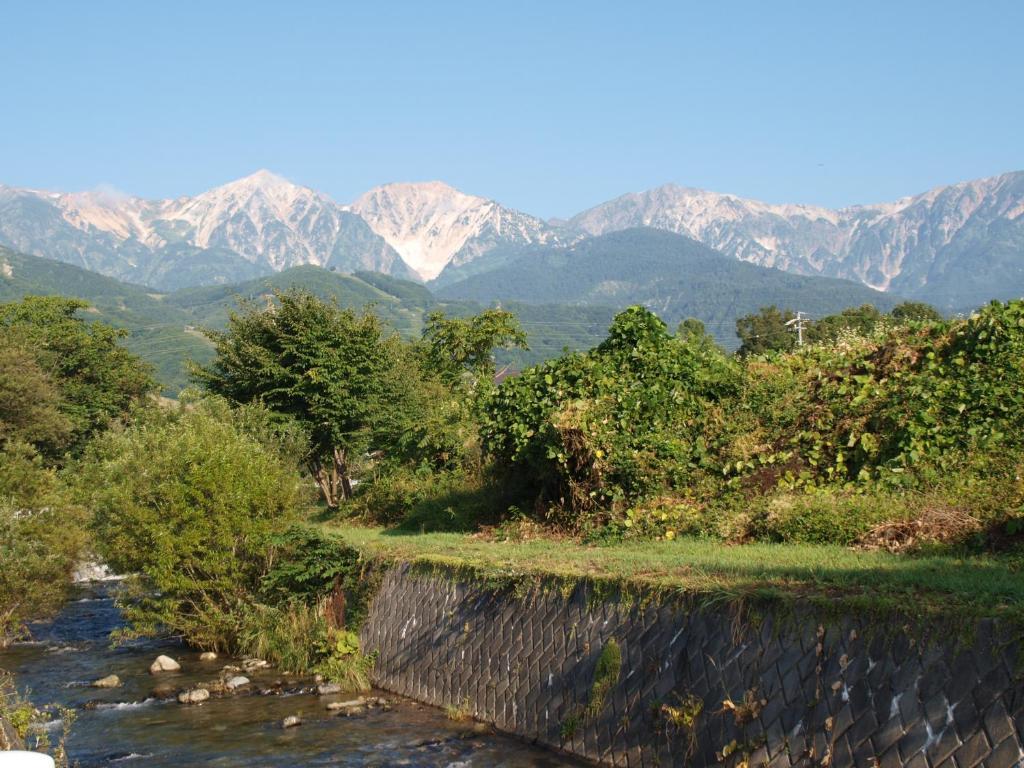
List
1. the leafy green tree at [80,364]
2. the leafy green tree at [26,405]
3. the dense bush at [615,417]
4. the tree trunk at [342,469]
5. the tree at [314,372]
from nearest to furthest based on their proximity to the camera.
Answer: the dense bush at [615,417] → the tree at [314,372] → the tree trunk at [342,469] → the leafy green tree at [26,405] → the leafy green tree at [80,364]

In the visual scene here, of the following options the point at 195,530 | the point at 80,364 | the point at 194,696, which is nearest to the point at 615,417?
the point at 195,530

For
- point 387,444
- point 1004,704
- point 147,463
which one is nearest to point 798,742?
point 1004,704

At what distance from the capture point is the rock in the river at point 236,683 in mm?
16703

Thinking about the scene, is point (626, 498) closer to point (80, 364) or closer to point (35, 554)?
point (35, 554)

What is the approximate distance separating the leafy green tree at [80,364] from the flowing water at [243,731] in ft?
118

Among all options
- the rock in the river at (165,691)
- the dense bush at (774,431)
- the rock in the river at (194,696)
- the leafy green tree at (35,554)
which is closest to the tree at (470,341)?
the leafy green tree at (35,554)

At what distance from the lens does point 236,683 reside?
1680 cm

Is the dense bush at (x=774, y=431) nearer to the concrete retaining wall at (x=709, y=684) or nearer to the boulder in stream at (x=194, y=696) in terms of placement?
the concrete retaining wall at (x=709, y=684)

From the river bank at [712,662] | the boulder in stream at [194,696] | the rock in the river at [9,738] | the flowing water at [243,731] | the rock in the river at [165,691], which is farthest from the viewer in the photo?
the rock in the river at [165,691]

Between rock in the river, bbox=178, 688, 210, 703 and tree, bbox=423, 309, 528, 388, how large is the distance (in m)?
30.5

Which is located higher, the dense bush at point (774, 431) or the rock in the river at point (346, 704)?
the dense bush at point (774, 431)

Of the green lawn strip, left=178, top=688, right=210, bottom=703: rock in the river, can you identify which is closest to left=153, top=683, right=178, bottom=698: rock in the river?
left=178, top=688, right=210, bottom=703: rock in the river

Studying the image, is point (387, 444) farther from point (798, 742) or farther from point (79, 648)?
point (798, 742)

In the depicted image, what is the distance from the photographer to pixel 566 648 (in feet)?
40.5
